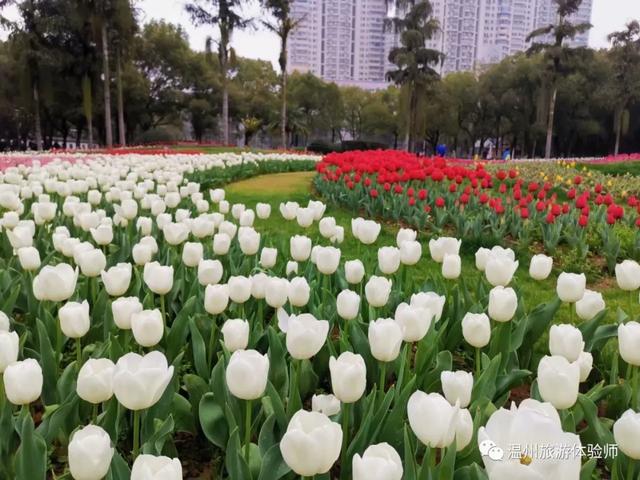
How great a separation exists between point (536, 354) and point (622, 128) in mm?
41642

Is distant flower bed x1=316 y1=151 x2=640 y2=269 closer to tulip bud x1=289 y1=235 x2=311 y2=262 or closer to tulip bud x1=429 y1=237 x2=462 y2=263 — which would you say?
tulip bud x1=429 y1=237 x2=462 y2=263

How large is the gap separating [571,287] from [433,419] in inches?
55.4

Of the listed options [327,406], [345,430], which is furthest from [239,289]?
[345,430]

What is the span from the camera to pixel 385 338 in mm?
1801

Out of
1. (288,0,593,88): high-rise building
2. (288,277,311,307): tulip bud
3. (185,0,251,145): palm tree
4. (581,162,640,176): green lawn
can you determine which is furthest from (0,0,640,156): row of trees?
(288,0,593,88): high-rise building

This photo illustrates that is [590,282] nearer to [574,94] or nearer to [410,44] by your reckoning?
[410,44]

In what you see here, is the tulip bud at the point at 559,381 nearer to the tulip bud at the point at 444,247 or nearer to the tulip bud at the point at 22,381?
the tulip bud at the point at 22,381

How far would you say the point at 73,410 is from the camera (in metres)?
1.88

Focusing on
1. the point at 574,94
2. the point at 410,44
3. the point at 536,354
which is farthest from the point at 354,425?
the point at 574,94

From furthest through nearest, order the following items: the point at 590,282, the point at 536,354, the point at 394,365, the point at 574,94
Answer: the point at 574,94, the point at 590,282, the point at 536,354, the point at 394,365

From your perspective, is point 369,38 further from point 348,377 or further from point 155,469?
point 155,469

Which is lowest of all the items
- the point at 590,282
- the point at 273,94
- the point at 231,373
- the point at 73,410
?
the point at 590,282

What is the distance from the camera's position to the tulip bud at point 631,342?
6.06 ft

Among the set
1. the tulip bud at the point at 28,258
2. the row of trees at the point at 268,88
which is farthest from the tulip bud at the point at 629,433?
the row of trees at the point at 268,88
